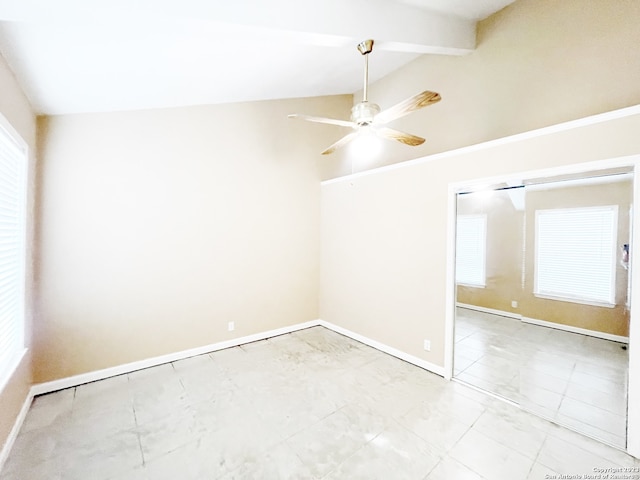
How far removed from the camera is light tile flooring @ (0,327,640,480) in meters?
1.91

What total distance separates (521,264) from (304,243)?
10.2ft

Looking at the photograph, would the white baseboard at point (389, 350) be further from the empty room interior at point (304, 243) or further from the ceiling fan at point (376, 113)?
the ceiling fan at point (376, 113)

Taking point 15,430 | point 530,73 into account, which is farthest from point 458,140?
point 15,430

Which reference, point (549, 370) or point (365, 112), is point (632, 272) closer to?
point (549, 370)

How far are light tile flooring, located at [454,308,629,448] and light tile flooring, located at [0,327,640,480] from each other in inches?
8.9

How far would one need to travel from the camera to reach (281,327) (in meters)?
4.46

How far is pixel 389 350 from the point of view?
374 centimetres

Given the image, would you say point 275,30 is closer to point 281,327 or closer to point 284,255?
point 284,255

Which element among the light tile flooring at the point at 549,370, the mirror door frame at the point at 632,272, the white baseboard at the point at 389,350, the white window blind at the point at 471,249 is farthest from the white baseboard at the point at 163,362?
the mirror door frame at the point at 632,272

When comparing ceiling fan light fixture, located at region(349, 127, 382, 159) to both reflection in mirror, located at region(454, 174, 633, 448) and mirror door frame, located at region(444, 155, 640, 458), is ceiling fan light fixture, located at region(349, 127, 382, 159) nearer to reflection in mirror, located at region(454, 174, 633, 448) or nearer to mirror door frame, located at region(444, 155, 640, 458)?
reflection in mirror, located at region(454, 174, 633, 448)

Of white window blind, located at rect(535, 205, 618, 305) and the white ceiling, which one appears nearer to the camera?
the white ceiling

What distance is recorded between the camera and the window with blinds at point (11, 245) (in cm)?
213

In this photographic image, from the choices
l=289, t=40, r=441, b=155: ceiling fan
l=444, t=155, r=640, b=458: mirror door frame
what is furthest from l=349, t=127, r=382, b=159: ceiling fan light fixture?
l=444, t=155, r=640, b=458: mirror door frame

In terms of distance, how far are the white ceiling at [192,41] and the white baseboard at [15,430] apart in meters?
2.73
